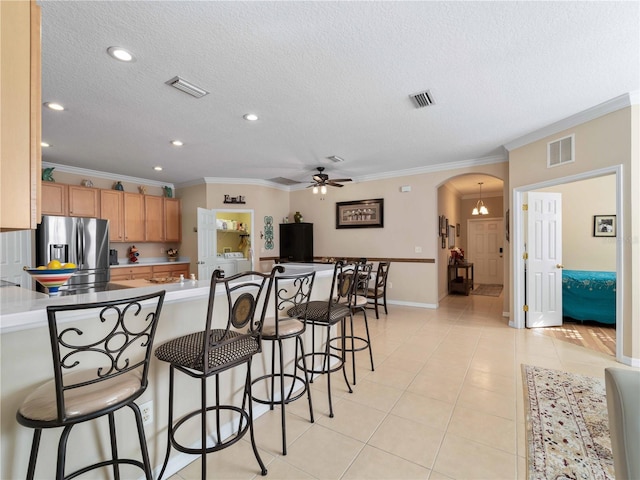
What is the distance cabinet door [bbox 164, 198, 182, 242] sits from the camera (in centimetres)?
641

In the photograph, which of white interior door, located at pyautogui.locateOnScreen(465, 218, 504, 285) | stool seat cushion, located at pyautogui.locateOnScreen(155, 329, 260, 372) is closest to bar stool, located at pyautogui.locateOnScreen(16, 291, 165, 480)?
stool seat cushion, located at pyautogui.locateOnScreen(155, 329, 260, 372)

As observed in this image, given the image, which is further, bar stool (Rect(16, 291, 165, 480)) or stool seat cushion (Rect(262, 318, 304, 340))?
stool seat cushion (Rect(262, 318, 304, 340))

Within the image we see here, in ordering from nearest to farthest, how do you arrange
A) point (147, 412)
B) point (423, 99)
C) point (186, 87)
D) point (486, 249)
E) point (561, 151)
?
1. point (147, 412)
2. point (186, 87)
3. point (423, 99)
4. point (561, 151)
5. point (486, 249)

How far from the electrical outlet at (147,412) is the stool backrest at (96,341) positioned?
259mm

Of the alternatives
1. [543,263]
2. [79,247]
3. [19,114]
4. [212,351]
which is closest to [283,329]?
[212,351]

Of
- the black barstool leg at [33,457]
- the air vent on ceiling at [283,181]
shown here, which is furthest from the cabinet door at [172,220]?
the black barstool leg at [33,457]

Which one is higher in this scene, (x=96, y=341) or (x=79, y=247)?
(x=79, y=247)

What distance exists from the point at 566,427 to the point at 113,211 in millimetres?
6798

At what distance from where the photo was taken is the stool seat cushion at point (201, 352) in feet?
4.68

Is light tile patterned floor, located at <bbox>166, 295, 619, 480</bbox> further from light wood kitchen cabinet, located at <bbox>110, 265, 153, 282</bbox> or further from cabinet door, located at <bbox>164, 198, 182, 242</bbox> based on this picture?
cabinet door, located at <bbox>164, 198, 182, 242</bbox>

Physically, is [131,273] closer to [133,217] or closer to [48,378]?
[133,217]

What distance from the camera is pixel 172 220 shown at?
654 cm

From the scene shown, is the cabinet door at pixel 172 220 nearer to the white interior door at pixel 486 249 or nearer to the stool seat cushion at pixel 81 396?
the stool seat cushion at pixel 81 396

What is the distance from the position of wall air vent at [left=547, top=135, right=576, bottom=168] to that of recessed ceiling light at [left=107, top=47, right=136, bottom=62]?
4670 mm
